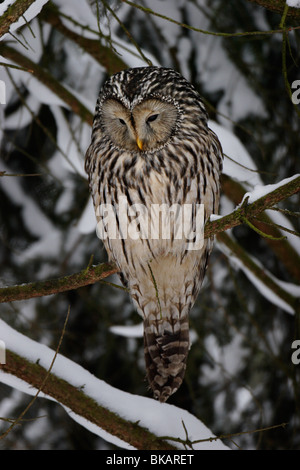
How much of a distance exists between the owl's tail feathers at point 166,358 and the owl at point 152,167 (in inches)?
12.7

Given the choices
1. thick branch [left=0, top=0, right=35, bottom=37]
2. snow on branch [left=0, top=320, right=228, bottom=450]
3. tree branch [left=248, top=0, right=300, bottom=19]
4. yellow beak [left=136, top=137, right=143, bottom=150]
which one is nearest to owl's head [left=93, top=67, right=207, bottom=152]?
yellow beak [left=136, top=137, right=143, bottom=150]

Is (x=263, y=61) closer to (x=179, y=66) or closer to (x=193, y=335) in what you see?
(x=179, y=66)

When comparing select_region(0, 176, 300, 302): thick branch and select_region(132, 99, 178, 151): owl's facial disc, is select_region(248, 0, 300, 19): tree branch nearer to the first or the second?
select_region(132, 99, 178, 151): owl's facial disc

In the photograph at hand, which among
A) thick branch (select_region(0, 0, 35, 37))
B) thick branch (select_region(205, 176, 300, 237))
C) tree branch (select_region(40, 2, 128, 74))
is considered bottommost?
thick branch (select_region(205, 176, 300, 237))

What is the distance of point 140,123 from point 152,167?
190mm

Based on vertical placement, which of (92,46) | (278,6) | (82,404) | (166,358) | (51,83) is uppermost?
(92,46)

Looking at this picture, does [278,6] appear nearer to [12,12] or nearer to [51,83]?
[12,12]

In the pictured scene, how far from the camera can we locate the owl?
209 centimetres

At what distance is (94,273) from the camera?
1889 mm

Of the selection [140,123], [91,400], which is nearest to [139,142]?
[140,123]

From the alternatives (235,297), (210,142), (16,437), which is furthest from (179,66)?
(16,437)

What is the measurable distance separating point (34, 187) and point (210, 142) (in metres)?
1.16

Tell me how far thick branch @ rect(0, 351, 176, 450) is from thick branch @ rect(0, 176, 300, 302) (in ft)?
1.24

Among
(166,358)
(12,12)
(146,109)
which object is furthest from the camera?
(166,358)
